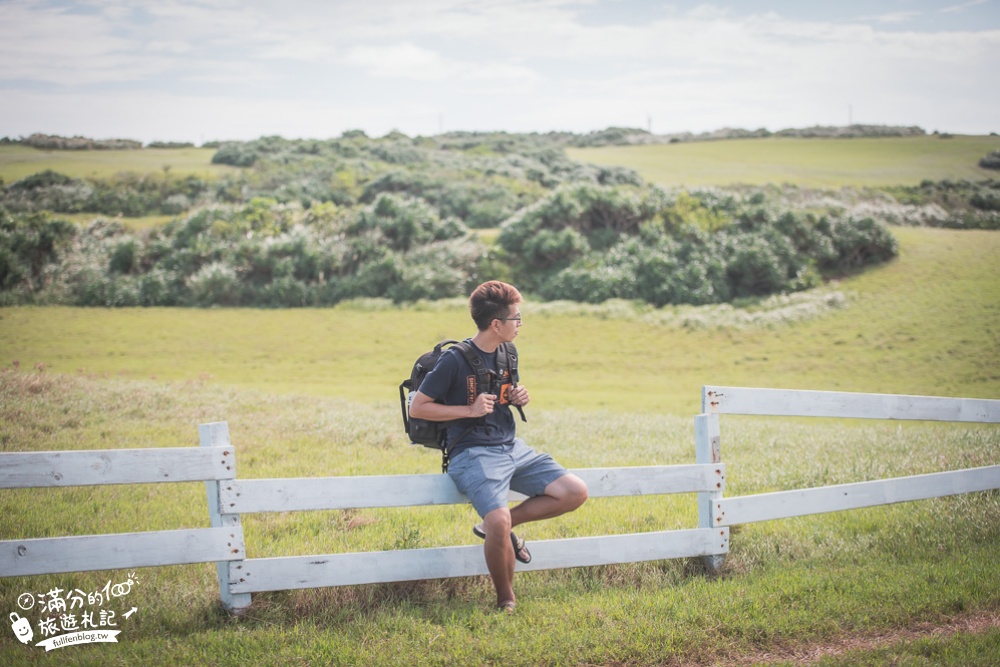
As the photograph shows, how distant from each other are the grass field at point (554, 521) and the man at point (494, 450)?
54cm

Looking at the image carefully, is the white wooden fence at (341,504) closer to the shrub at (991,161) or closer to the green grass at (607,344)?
the green grass at (607,344)

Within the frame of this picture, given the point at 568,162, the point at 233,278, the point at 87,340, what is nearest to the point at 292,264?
the point at 233,278

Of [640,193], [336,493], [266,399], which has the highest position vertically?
[640,193]

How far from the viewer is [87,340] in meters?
22.3

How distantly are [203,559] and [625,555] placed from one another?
9.23 feet

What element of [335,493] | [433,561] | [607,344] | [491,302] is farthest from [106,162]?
[433,561]

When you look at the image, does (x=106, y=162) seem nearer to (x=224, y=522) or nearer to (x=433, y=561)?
(x=224, y=522)

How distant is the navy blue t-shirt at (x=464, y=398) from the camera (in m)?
5.16

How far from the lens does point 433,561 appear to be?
5402mm

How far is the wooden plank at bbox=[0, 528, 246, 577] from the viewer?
462 cm

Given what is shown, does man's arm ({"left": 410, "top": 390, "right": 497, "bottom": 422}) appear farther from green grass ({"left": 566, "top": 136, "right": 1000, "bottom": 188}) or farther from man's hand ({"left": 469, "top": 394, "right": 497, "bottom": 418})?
green grass ({"left": 566, "top": 136, "right": 1000, "bottom": 188})

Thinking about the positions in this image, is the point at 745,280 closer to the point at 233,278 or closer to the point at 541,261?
the point at 541,261

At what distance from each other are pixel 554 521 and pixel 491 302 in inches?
122

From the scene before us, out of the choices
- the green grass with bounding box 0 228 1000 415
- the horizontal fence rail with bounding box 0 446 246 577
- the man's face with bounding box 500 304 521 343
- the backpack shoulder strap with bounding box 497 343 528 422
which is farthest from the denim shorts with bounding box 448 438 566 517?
the green grass with bounding box 0 228 1000 415
